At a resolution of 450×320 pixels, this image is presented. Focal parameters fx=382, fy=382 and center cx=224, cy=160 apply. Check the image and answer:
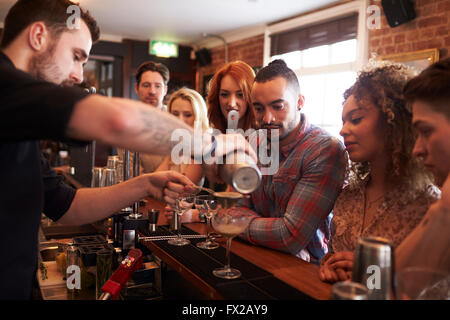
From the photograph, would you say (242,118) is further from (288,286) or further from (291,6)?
(291,6)

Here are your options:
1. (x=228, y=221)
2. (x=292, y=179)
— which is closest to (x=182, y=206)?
(x=228, y=221)

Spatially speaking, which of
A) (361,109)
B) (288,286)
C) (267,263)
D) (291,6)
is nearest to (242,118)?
(361,109)

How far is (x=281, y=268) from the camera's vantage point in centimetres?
125

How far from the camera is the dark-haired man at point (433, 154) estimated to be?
2.97ft

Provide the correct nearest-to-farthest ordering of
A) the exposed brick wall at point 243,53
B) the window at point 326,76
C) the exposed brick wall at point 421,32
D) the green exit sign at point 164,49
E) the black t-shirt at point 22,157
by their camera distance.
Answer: the black t-shirt at point 22,157 < the exposed brick wall at point 421,32 < the window at point 326,76 < the exposed brick wall at point 243,53 < the green exit sign at point 164,49

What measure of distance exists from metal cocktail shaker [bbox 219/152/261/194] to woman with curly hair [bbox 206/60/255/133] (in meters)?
1.36

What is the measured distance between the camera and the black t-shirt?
79 cm

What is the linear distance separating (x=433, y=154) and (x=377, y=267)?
0.36 meters

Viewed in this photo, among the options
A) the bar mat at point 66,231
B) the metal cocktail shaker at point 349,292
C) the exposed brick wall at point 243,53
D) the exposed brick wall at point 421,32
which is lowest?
the bar mat at point 66,231

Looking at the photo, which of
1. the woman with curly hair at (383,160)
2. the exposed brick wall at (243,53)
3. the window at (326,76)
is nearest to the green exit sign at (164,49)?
the exposed brick wall at (243,53)

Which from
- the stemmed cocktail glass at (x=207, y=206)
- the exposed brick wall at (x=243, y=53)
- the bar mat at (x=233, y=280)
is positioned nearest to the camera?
the bar mat at (x=233, y=280)

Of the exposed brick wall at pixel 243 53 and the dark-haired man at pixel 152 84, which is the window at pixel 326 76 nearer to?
the exposed brick wall at pixel 243 53

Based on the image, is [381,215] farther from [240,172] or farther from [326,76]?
[326,76]
